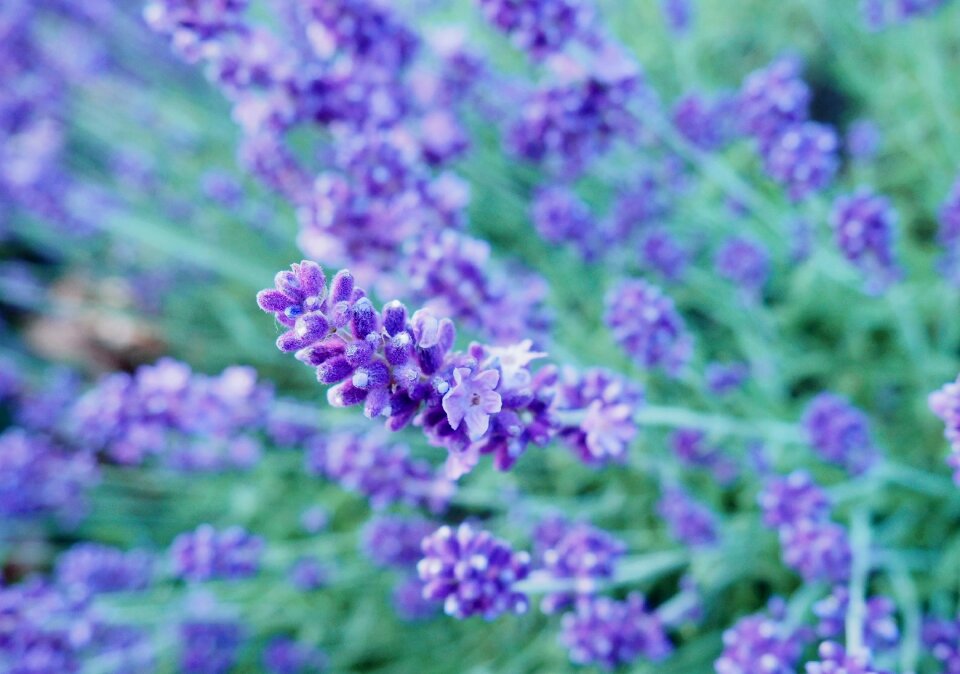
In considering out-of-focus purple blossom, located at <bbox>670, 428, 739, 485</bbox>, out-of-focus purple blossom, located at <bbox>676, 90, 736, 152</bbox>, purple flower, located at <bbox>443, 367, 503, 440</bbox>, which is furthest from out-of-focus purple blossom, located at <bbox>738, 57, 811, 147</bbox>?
purple flower, located at <bbox>443, 367, 503, 440</bbox>

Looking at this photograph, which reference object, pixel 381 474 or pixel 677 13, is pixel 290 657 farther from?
pixel 677 13

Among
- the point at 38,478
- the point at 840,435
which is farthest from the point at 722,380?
the point at 38,478

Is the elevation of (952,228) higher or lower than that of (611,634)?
higher

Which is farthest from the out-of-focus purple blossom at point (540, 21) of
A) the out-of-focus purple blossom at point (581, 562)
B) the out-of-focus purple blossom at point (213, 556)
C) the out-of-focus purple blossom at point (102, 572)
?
the out-of-focus purple blossom at point (102, 572)

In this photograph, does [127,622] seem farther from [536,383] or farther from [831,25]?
[831,25]

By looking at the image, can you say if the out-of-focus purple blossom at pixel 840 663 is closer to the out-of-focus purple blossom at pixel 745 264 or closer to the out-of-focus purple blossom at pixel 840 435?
the out-of-focus purple blossom at pixel 840 435

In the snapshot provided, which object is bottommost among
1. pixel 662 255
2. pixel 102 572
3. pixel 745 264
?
pixel 102 572


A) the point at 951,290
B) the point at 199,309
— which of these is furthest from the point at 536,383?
the point at 199,309
